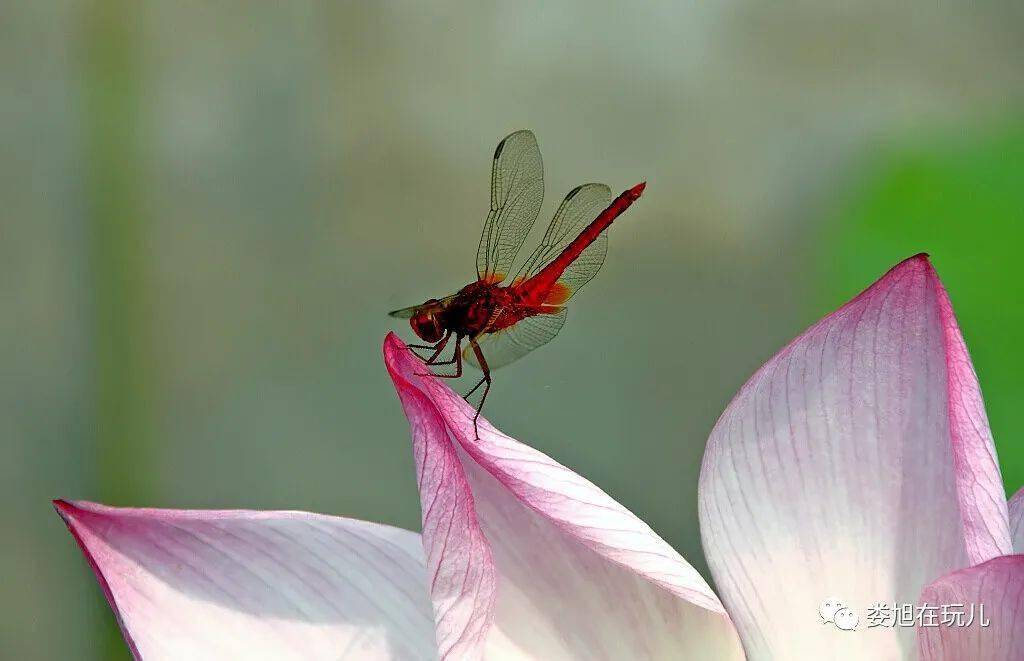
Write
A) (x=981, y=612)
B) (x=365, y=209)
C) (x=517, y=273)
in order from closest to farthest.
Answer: (x=981, y=612)
(x=517, y=273)
(x=365, y=209)

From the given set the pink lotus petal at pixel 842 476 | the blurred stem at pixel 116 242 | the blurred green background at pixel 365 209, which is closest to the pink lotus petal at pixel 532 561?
the pink lotus petal at pixel 842 476

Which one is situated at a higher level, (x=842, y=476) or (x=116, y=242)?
(x=116, y=242)

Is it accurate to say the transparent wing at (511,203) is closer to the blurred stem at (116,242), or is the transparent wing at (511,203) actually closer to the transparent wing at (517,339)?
the transparent wing at (517,339)

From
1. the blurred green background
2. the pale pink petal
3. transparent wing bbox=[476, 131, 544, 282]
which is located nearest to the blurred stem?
the blurred green background

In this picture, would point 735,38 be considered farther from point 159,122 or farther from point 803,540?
point 803,540

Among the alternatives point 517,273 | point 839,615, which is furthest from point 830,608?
point 517,273

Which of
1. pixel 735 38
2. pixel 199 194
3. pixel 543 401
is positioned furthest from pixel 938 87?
pixel 199 194

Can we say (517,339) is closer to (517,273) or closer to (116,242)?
(517,273)
